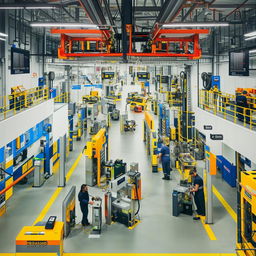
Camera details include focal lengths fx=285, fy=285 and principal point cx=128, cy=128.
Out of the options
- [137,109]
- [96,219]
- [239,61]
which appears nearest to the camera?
[96,219]

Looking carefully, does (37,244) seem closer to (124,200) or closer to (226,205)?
(124,200)

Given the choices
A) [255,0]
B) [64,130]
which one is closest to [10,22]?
[64,130]

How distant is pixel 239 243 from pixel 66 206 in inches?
172

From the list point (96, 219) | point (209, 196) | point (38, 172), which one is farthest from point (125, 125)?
point (96, 219)

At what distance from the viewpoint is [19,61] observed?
10766 mm

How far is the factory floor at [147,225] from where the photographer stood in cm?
725

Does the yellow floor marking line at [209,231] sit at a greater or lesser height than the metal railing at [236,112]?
lesser

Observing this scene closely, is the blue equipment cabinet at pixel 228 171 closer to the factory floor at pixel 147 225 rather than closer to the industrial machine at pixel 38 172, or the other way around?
the factory floor at pixel 147 225

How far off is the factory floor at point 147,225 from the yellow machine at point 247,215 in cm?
159

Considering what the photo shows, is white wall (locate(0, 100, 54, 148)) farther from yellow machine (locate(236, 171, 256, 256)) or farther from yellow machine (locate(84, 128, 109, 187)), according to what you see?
yellow machine (locate(236, 171, 256, 256))

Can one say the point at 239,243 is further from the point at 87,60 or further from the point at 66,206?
the point at 87,60

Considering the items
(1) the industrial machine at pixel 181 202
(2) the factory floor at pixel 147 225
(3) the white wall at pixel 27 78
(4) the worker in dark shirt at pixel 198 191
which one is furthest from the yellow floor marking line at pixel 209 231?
(3) the white wall at pixel 27 78

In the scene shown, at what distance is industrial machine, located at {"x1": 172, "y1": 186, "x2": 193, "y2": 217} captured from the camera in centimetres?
896

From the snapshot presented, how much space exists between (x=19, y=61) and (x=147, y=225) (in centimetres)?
750
